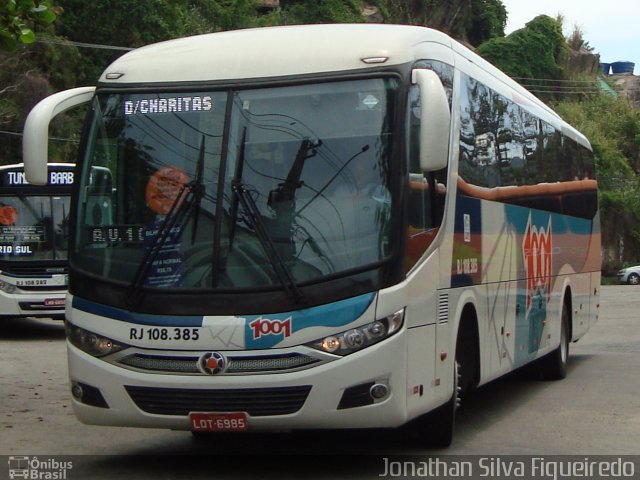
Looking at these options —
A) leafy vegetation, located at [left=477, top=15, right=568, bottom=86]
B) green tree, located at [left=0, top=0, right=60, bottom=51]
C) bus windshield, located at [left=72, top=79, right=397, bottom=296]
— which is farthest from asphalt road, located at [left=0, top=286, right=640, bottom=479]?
leafy vegetation, located at [left=477, top=15, right=568, bottom=86]

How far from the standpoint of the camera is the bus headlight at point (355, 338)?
7.48m

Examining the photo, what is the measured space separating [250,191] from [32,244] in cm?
1409

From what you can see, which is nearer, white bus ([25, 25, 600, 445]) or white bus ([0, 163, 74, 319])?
white bus ([25, 25, 600, 445])

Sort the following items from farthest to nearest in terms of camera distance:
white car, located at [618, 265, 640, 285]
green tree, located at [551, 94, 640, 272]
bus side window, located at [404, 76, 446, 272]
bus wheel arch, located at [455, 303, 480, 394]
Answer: green tree, located at [551, 94, 640, 272], white car, located at [618, 265, 640, 285], bus wheel arch, located at [455, 303, 480, 394], bus side window, located at [404, 76, 446, 272]

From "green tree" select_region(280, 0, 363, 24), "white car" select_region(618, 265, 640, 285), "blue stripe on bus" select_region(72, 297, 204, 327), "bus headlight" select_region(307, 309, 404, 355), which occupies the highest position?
"green tree" select_region(280, 0, 363, 24)

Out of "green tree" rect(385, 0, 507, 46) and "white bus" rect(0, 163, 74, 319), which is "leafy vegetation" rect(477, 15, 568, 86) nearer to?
"green tree" rect(385, 0, 507, 46)

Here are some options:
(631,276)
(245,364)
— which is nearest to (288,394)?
(245,364)

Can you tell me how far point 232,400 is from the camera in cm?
754

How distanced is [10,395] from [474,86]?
6.40m

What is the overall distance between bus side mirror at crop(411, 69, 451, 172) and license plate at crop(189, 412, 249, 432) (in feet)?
6.78

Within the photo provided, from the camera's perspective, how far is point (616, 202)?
60781 millimetres

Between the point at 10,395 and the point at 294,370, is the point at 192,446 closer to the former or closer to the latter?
the point at 294,370

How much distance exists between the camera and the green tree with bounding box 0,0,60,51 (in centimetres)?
1073

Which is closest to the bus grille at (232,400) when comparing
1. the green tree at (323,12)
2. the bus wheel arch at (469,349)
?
the bus wheel arch at (469,349)
